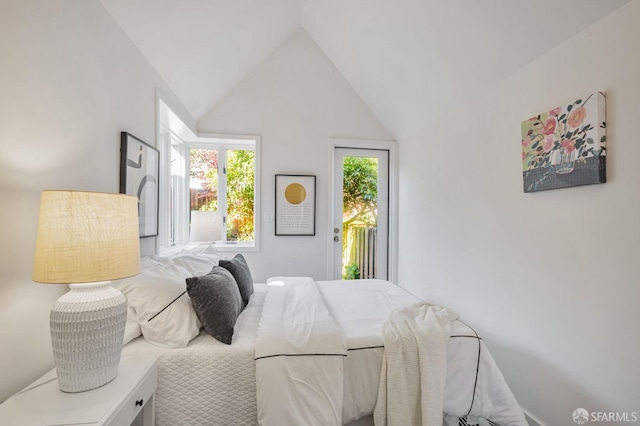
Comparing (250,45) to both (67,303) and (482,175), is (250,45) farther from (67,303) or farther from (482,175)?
(67,303)

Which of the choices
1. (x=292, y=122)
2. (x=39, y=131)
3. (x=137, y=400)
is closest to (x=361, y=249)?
(x=292, y=122)

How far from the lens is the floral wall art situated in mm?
1352

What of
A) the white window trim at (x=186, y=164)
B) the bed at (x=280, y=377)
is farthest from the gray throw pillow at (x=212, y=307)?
the white window trim at (x=186, y=164)

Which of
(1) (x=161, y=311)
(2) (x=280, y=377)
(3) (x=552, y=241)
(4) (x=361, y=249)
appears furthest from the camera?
(4) (x=361, y=249)

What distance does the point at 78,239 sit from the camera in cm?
92

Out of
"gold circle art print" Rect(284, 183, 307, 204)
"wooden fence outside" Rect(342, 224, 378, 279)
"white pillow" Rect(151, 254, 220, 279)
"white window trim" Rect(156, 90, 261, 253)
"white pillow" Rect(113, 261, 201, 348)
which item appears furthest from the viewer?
"wooden fence outside" Rect(342, 224, 378, 279)

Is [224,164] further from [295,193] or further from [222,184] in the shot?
[295,193]

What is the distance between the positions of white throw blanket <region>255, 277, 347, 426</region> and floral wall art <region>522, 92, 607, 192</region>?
1415mm

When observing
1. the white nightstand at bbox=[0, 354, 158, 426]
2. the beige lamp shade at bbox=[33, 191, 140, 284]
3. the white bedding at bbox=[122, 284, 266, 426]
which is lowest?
the white bedding at bbox=[122, 284, 266, 426]

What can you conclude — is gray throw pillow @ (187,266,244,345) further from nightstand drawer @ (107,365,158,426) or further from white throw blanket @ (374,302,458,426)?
white throw blanket @ (374,302,458,426)

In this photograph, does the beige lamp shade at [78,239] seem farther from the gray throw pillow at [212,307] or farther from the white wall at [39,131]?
the gray throw pillow at [212,307]

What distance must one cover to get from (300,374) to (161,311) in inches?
27.7

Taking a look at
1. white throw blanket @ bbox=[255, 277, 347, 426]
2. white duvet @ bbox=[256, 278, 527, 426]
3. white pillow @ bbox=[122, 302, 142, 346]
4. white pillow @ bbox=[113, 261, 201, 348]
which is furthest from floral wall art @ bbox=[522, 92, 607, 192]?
white pillow @ bbox=[122, 302, 142, 346]

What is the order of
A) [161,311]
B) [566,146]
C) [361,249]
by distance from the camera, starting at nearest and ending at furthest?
[161,311] → [566,146] → [361,249]
